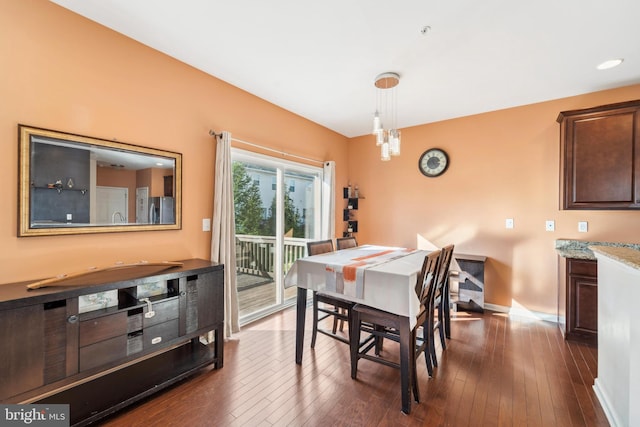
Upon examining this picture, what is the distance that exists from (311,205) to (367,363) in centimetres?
263

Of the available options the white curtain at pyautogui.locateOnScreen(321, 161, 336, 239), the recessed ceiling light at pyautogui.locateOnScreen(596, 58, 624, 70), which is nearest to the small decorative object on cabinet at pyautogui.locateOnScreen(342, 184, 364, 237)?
the white curtain at pyautogui.locateOnScreen(321, 161, 336, 239)

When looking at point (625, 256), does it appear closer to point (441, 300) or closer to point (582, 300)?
point (441, 300)

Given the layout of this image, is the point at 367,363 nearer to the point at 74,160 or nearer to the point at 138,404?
the point at 138,404

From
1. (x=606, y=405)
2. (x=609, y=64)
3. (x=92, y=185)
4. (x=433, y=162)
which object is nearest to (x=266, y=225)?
(x=92, y=185)

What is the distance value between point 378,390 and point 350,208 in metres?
3.31

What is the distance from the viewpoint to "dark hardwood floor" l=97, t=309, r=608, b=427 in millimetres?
1825

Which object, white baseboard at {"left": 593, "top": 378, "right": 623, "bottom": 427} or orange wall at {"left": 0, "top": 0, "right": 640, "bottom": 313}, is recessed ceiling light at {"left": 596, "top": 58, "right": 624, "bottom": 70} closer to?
orange wall at {"left": 0, "top": 0, "right": 640, "bottom": 313}

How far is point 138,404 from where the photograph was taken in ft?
6.33

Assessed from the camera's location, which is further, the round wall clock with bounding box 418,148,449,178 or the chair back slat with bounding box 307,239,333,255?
the round wall clock with bounding box 418,148,449,178

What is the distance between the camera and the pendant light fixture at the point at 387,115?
2.59 m

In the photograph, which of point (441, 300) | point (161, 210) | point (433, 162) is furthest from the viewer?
point (433, 162)

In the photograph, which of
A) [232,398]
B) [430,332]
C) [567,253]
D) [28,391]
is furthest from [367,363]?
[567,253]

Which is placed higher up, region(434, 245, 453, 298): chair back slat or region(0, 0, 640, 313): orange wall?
region(0, 0, 640, 313): orange wall

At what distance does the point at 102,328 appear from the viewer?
5.76 feet
